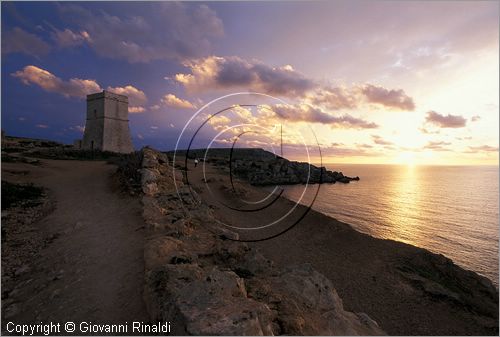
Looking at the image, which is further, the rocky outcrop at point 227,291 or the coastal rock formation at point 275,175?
the coastal rock formation at point 275,175

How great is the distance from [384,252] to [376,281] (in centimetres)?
543

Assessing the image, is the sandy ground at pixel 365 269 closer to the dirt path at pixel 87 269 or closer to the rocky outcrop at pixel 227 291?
the rocky outcrop at pixel 227 291

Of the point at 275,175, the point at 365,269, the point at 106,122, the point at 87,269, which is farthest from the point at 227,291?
the point at 275,175

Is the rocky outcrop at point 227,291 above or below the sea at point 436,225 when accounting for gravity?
above

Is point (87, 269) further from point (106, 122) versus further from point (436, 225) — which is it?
point (106, 122)

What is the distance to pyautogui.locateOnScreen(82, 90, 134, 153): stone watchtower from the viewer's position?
45438 mm

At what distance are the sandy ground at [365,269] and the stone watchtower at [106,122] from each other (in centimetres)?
2591

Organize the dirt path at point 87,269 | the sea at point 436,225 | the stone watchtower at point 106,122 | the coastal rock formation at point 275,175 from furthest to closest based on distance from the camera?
1. the coastal rock formation at point 275,175
2. the stone watchtower at point 106,122
3. the sea at point 436,225
4. the dirt path at point 87,269

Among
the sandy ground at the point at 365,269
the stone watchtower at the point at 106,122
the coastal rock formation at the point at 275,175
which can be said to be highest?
the stone watchtower at the point at 106,122

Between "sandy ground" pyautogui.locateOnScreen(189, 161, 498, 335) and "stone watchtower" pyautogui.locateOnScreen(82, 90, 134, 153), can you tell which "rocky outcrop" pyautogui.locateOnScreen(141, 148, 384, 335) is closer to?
"sandy ground" pyautogui.locateOnScreen(189, 161, 498, 335)

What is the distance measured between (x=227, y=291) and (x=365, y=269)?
1433 centimetres

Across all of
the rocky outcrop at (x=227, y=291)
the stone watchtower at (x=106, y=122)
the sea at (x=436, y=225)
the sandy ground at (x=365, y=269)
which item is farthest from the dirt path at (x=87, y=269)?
the stone watchtower at (x=106, y=122)

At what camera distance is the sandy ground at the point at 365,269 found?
40.7 feet

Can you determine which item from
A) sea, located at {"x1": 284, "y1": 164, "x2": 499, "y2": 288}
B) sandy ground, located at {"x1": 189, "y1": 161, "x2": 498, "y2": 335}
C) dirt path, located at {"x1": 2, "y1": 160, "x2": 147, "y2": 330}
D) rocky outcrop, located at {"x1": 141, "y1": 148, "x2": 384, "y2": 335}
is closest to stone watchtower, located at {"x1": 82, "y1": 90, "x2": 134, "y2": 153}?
sandy ground, located at {"x1": 189, "y1": 161, "x2": 498, "y2": 335}
